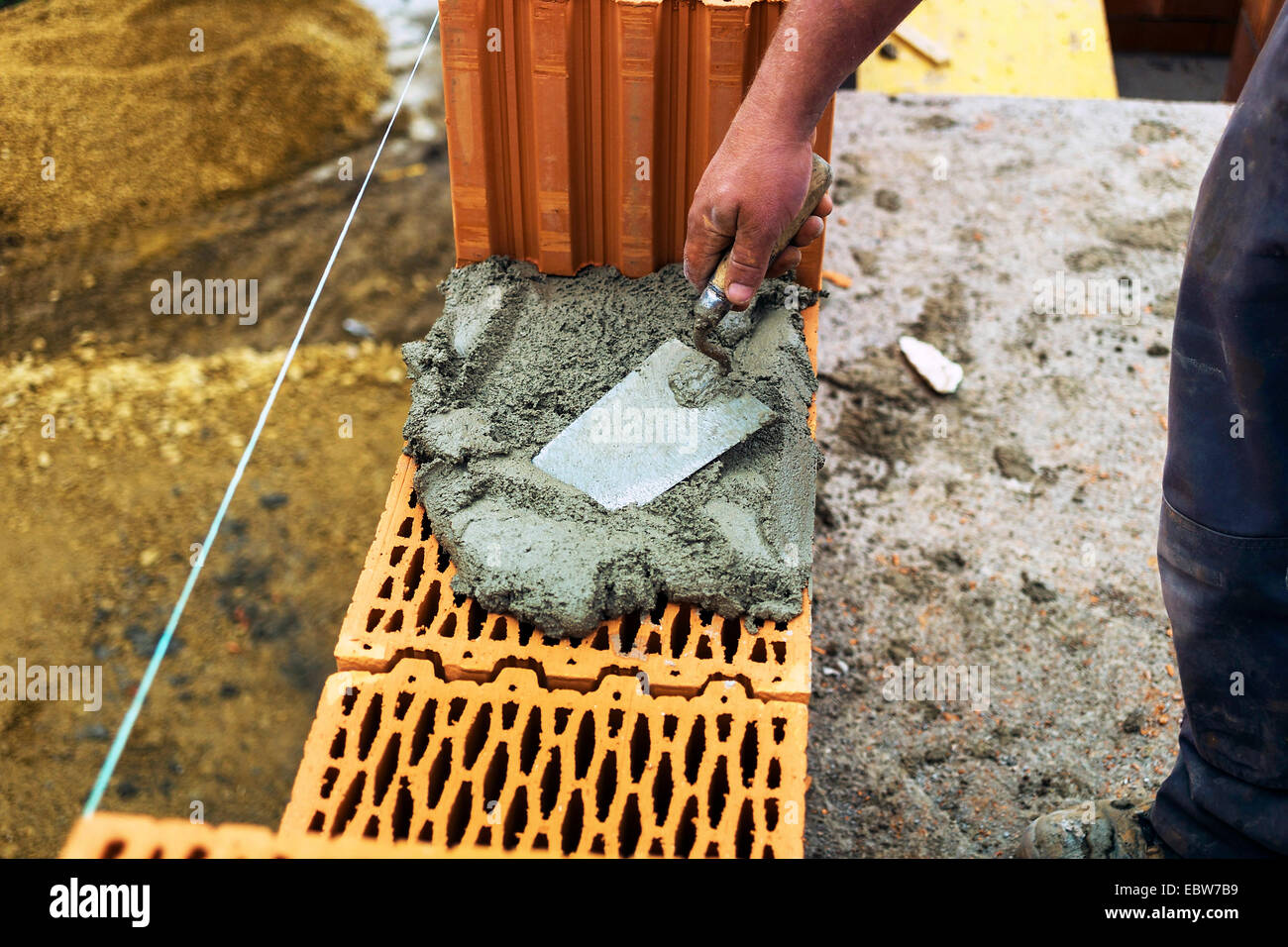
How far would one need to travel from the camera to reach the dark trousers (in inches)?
60.8

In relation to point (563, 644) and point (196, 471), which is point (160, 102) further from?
point (563, 644)

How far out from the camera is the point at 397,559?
2070mm

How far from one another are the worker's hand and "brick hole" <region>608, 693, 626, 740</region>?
31.4 inches

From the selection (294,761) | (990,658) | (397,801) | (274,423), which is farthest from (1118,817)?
(274,423)

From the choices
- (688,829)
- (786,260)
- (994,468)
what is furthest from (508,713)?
(994,468)

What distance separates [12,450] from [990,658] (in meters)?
3.15

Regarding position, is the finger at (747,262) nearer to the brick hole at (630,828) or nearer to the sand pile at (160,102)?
the brick hole at (630,828)

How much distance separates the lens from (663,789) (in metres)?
1.82

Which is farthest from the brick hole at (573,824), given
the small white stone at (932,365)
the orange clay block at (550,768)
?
the small white stone at (932,365)

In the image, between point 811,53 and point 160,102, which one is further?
point 160,102

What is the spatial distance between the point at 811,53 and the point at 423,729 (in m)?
1.35
